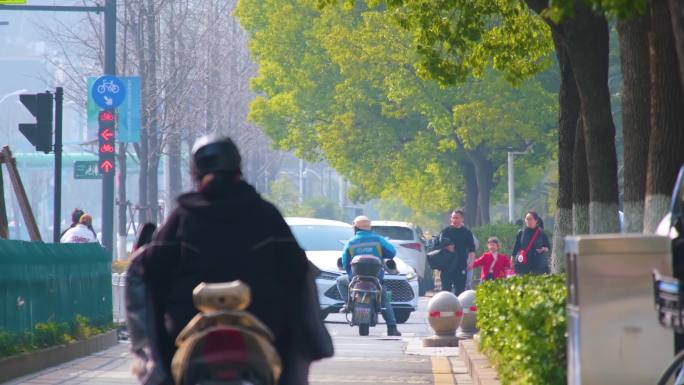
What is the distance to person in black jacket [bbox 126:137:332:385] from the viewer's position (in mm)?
6477

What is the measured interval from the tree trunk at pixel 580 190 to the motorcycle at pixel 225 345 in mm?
10266

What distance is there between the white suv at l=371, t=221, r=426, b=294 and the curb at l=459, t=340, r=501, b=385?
18.6m

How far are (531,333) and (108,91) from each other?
23.1 metres

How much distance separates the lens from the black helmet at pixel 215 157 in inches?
255

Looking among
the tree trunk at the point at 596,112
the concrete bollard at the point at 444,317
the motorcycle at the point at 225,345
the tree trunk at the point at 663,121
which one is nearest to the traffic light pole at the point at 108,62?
the concrete bollard at the point at 444,317

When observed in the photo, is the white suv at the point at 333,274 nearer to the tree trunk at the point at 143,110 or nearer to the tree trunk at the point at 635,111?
the tree trunk at the point at 635,111

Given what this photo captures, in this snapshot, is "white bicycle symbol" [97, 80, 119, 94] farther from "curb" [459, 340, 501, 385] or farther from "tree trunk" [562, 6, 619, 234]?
"tree trunk" [562, 6, 619, 234]

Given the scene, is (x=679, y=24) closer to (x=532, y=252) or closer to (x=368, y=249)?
(x=368, y=249)

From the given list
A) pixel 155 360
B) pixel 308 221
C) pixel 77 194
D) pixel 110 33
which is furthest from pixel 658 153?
pixel 77 194

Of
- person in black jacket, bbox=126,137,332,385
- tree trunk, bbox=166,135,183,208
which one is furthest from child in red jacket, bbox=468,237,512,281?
tree trunk, bbox=166,135,183,208

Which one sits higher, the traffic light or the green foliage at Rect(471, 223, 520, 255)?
the traffic light

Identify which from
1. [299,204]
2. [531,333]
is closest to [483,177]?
[531,333]

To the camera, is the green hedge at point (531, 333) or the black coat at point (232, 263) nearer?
the black coat at point (232, 263)

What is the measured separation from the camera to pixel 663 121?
12.5 meters
